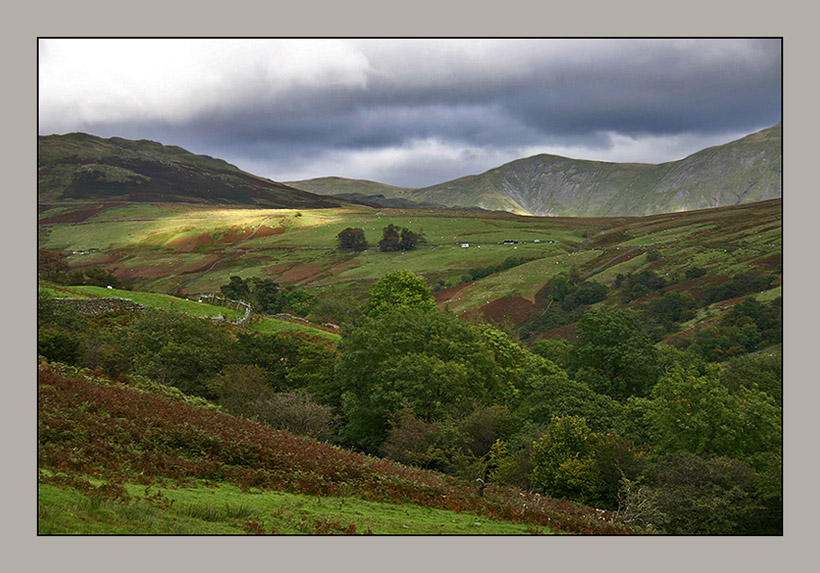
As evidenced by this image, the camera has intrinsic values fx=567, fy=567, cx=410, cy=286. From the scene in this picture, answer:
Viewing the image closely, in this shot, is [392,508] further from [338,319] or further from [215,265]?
[215,265]

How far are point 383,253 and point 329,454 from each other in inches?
6001

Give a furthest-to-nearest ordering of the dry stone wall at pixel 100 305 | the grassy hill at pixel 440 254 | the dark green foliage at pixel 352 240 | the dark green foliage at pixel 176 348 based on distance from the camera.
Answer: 1. the dark green foliage at pixel 352 240
2. the grassy hill at pixel 440 254
3. the dry stone wall at pixel 100 305
4. the dark green foliage at pixel 176 348

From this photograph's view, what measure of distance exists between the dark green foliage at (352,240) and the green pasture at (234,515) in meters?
157

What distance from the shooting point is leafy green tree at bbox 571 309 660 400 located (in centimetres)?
4584

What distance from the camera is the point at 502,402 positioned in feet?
140

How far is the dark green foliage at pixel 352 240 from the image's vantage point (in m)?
170

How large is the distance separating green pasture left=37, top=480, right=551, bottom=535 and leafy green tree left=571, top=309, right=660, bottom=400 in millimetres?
33933

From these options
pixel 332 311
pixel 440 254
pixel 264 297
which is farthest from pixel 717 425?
pixel 440 254

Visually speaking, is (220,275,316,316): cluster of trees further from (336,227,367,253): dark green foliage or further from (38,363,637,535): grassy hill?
(336,227,367,253): dark green foliage

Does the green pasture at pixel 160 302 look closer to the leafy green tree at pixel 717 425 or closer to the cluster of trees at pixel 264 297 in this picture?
the cluster of trees at pixel 264 297

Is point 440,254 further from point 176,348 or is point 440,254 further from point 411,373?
point 411,373

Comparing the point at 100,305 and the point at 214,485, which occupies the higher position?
the point at 100,305

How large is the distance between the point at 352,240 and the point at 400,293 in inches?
4327

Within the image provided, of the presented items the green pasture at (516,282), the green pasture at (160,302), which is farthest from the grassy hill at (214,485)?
the green pasture at (516,282)
